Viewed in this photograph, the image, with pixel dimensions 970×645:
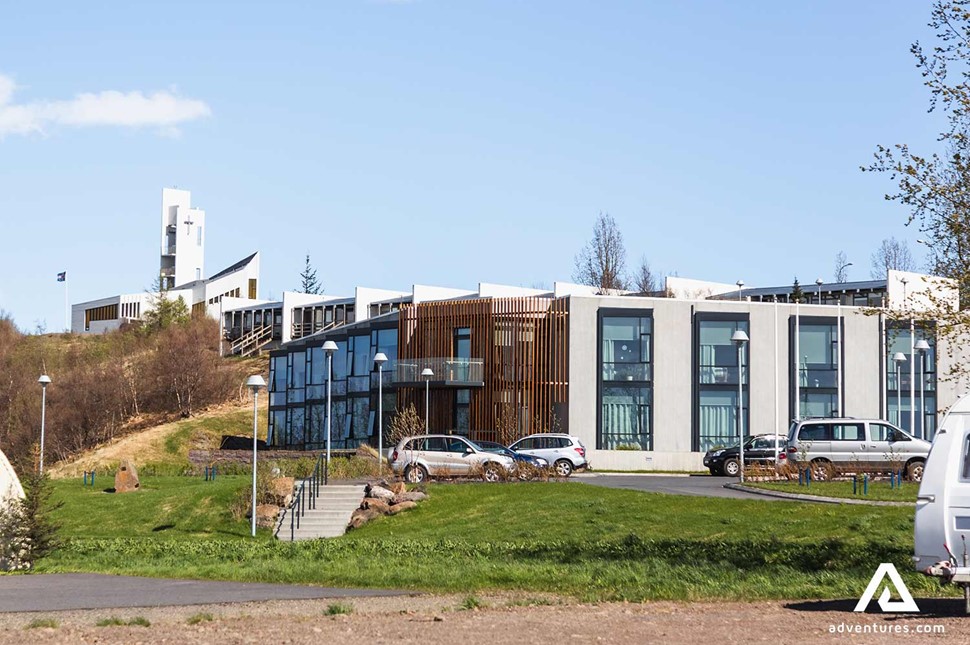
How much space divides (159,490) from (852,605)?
3045 cm

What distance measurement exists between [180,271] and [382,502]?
8822 cm

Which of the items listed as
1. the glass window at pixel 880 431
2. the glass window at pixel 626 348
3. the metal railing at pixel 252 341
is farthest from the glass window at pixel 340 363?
the metal railing at pixel 252 341

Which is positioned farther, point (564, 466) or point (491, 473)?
point (564, 466)

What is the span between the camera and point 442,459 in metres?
39.7

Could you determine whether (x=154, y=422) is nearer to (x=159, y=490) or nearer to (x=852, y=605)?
(x=159, y=490)

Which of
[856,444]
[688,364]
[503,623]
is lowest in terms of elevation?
[503,623]

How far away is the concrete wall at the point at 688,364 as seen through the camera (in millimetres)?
55375

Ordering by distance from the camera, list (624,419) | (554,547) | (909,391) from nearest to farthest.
→ (554,547) → (624,419) → (909,391)

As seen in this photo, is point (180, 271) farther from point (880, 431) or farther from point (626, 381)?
point (880, 431)

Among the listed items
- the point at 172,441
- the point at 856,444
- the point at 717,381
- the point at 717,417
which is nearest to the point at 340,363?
the point at 172,441

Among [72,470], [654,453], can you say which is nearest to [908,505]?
[654,453]

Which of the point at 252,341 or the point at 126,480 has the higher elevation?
the point at 252,341

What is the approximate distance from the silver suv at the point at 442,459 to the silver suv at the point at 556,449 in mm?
4681

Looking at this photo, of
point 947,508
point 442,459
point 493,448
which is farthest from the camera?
point 493,448
